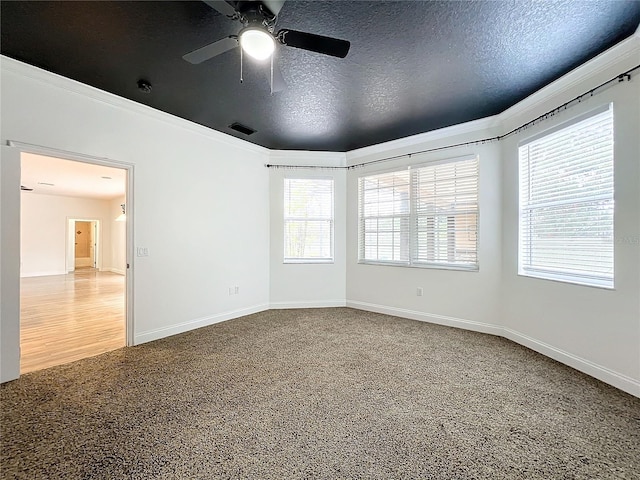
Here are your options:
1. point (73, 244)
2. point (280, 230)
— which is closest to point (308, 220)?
point (280, 230)

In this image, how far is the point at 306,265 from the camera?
207 inches

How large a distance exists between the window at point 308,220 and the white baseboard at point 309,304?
74 centimetres

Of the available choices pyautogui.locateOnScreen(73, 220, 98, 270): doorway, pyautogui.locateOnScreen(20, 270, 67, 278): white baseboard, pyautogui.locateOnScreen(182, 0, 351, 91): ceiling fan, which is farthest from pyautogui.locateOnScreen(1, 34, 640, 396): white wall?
pyautogui.locateOnScreen(73, 220, 98, 270): doorway

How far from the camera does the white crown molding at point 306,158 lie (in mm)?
5199

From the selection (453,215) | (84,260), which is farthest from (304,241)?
(84,260)

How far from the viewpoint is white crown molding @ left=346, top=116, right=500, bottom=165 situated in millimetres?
3944

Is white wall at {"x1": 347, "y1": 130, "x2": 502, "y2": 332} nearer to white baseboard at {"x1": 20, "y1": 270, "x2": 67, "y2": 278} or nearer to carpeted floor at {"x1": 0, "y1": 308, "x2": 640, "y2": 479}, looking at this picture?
carpeted floor at {"x1": 0, "y1": 308, "x2": 640, "y2": 479}

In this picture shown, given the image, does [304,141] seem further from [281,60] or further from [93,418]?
[93,418]

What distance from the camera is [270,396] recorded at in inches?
92.3

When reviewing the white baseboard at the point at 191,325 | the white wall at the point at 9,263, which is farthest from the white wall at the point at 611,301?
the white wall at the point at 9,263

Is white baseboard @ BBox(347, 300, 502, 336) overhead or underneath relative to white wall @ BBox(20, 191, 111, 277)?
underneath

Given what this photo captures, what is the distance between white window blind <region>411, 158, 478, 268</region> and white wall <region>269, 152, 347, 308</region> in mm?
1340

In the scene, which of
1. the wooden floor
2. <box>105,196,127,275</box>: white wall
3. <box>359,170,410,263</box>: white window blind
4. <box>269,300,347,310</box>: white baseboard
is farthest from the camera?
<box>105,196,127,275</box>: white wall

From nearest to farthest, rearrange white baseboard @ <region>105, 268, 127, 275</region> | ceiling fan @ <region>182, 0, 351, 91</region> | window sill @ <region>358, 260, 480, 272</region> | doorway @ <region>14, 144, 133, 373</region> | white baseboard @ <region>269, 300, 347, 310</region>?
ceiling fan @ <region>182, 0, 351, 91</region> → doorway @ <region>14, 144, 133, 373</region> → window sill @ <region>358, 260, 480, 272</region> → white baseboard @ <region>269, 300, 347, 310</region> → white baseboard @ <region>105, 268, 127, 275</region>
